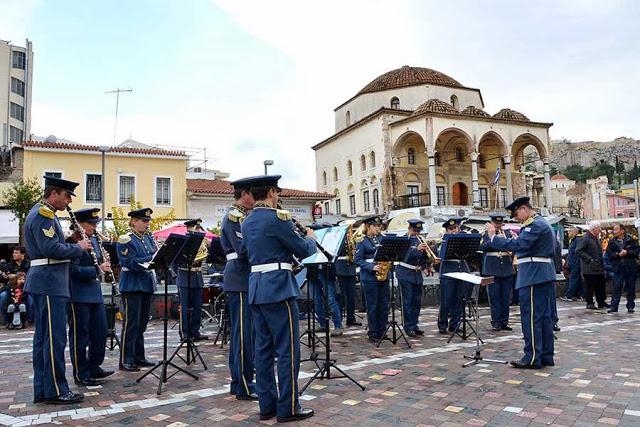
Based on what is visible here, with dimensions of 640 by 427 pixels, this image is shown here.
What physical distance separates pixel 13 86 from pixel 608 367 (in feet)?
201

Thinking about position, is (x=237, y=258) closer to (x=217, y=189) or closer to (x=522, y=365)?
(x=522, y=365)

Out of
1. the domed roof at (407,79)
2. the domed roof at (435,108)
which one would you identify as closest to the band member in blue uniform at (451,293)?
the domed roof at (435,108)

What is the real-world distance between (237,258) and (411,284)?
14.8ft

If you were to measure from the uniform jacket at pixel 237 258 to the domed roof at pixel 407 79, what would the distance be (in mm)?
42800

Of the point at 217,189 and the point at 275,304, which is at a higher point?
the point at 217,189

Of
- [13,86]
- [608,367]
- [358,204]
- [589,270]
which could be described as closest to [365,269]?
[608,367]

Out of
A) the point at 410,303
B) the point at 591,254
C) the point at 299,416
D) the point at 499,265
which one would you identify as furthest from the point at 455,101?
the point at 299,416

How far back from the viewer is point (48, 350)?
568cm

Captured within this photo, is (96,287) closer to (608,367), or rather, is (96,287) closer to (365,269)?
(365,269)

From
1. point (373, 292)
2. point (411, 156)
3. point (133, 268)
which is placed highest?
point (411, 156)

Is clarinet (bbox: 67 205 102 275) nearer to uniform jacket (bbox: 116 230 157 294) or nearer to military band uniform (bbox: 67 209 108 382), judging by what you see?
military band uniform (bbox: 67 209 108 382)

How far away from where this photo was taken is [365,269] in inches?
359

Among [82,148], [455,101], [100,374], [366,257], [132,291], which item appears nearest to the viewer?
[100,374]

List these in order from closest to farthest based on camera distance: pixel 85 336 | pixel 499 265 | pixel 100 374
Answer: pixel 85 336 → pixel 100 374 → pixel 499 265
